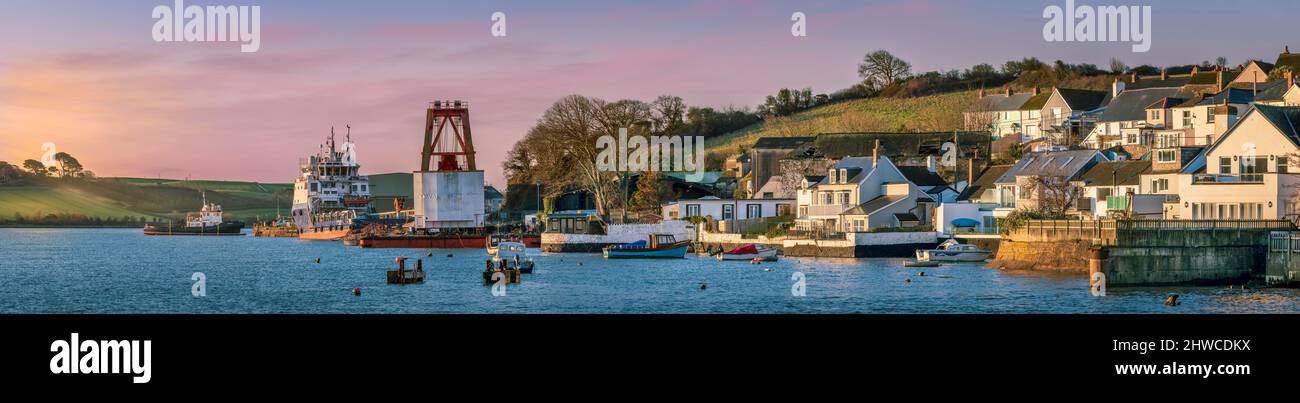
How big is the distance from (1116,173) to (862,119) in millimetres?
78409

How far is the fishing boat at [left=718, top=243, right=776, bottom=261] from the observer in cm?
7725

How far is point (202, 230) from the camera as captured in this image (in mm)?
187500

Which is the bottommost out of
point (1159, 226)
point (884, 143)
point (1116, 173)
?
point (1159, 226)

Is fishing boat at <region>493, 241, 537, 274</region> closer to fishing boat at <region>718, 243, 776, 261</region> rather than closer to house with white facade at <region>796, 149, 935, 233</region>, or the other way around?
fishing boat at <region>718, 243, 776, 261</region>

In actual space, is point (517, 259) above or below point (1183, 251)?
below

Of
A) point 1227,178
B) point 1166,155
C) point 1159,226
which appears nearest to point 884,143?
point 1166,155

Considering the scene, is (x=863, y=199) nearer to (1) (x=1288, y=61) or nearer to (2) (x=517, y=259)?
(2) (x=517, y=259)

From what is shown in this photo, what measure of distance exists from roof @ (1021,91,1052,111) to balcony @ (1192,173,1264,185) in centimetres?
6408

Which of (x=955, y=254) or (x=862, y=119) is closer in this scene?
(x=955, y=254)

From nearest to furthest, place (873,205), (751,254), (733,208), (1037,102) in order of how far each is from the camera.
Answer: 1. (751,254)
2. (873,205)
3. (733,208)
4. (1037,102)

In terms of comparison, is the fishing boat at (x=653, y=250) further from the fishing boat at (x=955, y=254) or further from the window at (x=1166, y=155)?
the window at (x=1166, y=155)

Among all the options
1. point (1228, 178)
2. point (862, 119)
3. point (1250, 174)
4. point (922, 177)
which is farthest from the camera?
point (862, 119)

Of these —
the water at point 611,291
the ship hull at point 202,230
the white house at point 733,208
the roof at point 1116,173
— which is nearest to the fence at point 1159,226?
the water at point 611,291
